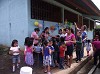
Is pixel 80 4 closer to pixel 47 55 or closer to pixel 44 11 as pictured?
pixel 44 11

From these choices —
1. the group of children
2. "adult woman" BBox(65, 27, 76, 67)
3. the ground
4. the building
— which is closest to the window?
the building

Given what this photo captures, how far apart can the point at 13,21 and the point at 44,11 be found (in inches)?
84.1

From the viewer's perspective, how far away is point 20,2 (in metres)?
11.5

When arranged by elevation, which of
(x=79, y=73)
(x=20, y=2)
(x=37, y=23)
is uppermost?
(x=20, y=2)

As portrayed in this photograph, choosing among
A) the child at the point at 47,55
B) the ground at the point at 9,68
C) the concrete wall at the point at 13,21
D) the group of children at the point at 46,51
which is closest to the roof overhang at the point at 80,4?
the concrete wall at the point at 13,21

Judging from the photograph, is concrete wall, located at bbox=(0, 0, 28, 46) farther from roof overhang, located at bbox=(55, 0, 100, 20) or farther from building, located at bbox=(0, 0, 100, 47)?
roof overhang, located at bbox=(55, 0, 100, 20)

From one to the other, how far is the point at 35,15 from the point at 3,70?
4.10 m

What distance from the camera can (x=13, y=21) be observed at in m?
12.0

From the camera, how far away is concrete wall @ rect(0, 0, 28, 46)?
37.1 feet

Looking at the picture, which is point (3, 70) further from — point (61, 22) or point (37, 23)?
point (61, 22)

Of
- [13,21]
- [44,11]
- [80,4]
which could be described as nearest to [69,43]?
[13,21]

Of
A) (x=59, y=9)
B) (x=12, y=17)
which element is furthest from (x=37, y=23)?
(x=59, y=9)

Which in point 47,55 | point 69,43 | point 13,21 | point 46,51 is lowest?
point 47,55

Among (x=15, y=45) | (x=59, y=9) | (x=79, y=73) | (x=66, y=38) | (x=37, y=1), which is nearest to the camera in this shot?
(x=15, y=45)
